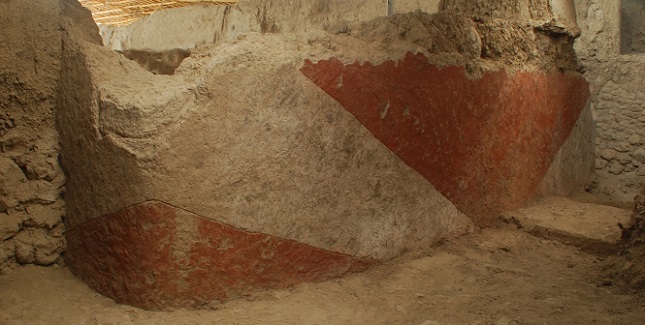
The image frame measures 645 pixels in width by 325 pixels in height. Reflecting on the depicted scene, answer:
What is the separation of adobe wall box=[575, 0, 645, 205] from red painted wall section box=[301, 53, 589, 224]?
694mm

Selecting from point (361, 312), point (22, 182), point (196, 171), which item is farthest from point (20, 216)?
point (361, 312)

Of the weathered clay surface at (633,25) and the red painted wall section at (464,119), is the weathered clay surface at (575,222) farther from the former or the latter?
the weathered clay surface at (633,25)

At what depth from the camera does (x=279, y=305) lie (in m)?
1.82

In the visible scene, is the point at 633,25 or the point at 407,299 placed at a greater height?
the point at 633,25

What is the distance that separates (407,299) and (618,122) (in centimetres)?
277

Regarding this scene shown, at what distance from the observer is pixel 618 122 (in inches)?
151

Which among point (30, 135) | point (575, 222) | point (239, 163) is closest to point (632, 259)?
point (575, 222)

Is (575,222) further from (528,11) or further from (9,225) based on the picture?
(9,225)

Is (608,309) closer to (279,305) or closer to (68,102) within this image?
(279,305)

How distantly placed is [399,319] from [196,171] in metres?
0.87

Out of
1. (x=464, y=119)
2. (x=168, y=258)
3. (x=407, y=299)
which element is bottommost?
(x=407, y=299)

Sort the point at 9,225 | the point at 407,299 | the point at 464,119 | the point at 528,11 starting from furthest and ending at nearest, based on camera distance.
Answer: the point at 528,11 < the point at 464,119 < the point at 407,299 < the point at 9,225

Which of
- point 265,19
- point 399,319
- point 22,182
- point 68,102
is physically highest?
point 265,19

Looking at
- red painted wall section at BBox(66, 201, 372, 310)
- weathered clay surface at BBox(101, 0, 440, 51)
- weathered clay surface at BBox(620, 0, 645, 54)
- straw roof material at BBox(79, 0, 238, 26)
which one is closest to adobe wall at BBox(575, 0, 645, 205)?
weathered clay surface at BBox(620, 0, 645, 54)
